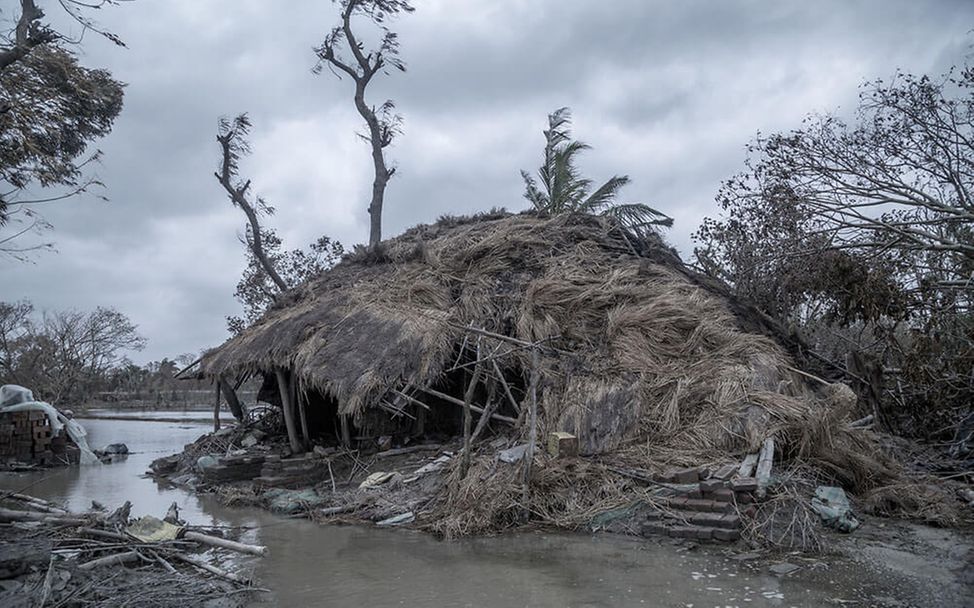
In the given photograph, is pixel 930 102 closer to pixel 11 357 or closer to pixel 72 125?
pixel 72 125

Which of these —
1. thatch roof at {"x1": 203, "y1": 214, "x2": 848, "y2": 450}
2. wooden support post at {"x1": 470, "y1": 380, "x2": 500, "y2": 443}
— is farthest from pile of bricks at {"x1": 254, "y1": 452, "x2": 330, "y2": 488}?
wooden support post at {"x1": 470, "y1": 380, "x2": 500, "y2": 443}

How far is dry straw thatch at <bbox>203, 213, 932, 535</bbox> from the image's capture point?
23.8 ft

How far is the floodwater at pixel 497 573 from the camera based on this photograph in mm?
4785

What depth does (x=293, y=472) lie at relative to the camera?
380 inches

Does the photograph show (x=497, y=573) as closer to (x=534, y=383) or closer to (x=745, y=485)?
(x=745, y=485)

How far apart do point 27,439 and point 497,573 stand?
38.6ft

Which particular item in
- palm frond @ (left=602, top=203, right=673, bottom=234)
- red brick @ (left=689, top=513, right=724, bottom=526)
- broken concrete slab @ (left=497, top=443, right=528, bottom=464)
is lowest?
red brick @ (left=689, top=513, right=724, bottom=526)

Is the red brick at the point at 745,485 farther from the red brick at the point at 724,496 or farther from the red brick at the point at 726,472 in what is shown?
the red brick at the point at 726,472

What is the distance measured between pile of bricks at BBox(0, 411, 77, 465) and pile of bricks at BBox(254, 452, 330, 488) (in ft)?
20.4

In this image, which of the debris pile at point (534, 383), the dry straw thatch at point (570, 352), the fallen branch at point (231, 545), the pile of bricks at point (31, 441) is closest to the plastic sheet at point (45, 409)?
the pile of bricks at point (31, 441)

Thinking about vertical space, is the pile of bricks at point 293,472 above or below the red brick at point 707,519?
above

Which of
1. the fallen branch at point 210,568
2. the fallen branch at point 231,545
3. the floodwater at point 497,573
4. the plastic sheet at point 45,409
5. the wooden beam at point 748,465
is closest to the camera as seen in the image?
the floodwater at point 497,573

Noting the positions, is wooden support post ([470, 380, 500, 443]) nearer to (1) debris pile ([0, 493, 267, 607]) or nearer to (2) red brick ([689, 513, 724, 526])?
(2) red brick ([689, 513, 724, 526])

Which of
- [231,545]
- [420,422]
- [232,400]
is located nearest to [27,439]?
[232,400]
